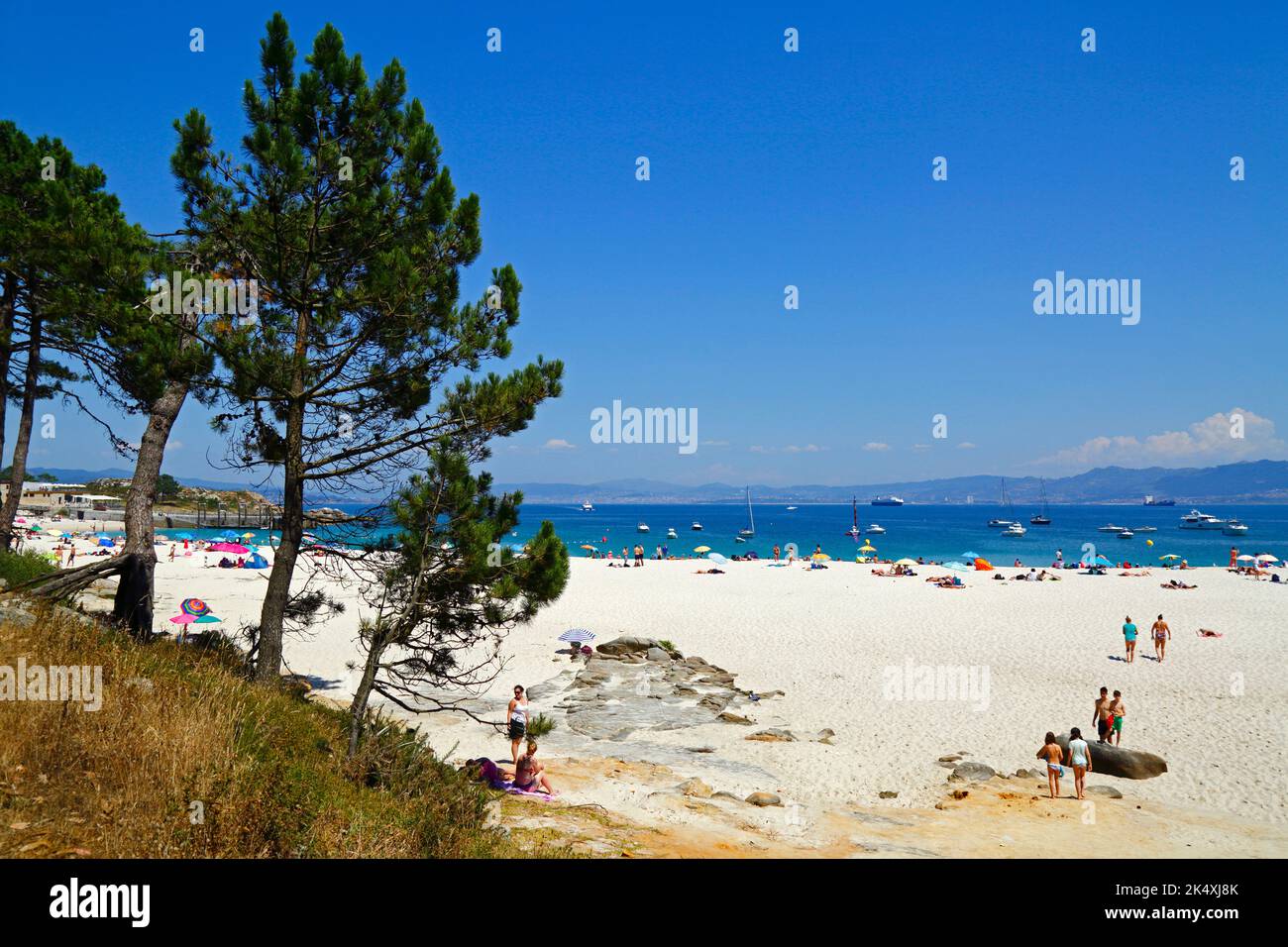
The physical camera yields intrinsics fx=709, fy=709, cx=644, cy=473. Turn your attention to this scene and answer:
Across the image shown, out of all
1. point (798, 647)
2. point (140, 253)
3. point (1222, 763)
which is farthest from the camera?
point (798, 647)

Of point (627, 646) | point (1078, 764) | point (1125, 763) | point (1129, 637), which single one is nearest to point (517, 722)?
point (1078, 764)

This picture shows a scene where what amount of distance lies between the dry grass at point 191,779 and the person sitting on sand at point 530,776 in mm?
2354

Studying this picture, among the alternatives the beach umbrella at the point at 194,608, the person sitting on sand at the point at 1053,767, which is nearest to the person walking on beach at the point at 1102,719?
the person sitting on sand at the point at 1053,767

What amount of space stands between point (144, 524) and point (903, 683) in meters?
18.3

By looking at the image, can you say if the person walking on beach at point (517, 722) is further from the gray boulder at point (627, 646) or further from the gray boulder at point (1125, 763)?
the gray boulder at point (1125, 763)

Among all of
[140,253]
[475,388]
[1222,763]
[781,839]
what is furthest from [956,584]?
[140,253]

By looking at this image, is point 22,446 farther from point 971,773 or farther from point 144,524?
point 971,773

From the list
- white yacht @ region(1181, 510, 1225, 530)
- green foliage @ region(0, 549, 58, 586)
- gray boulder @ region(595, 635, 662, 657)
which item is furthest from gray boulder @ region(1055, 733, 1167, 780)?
white yacht @ region(1181, 510, 1225, 530)

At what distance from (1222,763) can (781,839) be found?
1034 centimetres

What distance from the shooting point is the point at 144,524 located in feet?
37.9

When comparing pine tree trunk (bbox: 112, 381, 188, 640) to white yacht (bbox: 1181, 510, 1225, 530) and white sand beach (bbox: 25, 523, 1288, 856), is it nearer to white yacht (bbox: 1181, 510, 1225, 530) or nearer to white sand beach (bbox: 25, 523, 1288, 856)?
white sand beach (bbox: 25, 523, 1288, 856)
